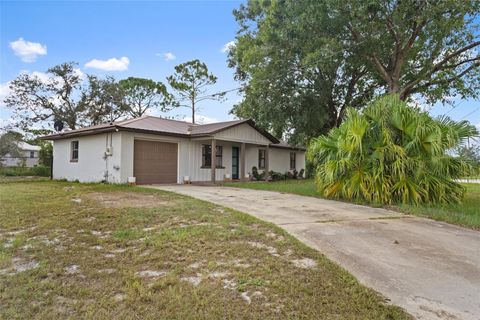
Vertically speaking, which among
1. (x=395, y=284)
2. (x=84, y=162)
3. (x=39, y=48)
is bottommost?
(x=395, y=284)

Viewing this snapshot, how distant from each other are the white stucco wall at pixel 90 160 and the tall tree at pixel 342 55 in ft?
28.6

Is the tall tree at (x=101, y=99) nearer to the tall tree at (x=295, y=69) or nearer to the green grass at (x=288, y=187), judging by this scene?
the tall tree at (x=295, y=69)

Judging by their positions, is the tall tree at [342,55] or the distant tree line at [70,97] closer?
the tall tree at [342,55]

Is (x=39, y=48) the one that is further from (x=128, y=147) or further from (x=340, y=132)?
(x=340, y=132)

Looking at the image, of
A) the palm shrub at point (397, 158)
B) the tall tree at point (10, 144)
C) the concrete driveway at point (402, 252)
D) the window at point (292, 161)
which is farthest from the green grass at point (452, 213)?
the tall tree at point (10, 144)

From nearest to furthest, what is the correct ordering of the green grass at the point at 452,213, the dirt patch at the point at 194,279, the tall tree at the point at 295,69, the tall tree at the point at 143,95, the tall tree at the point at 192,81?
the dirt patch at the point at 194,279 → the green grass at the point at 452,213 → the tall tree at the point at 295,69 → the tall tree at the point at 143,95 → the tall tree at the point at 192,81

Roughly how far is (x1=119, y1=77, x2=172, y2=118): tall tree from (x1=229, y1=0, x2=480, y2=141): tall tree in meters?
14.5

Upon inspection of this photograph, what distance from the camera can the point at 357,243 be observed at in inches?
169

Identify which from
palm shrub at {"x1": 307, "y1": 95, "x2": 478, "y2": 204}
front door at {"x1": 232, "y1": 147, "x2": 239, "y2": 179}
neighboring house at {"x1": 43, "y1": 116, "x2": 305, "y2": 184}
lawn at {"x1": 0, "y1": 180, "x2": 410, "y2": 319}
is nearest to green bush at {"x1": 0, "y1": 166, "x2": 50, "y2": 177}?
neighboring house at {"x1": 43, "y1": 116, "x2": 305, "y2": 184}

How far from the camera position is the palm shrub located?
25.8ft

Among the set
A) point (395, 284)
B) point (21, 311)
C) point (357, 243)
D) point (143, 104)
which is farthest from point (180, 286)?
point (143, 104)

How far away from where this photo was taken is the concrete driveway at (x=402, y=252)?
269 centimetres

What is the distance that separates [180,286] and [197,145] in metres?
13.2

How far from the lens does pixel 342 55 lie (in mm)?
15367
